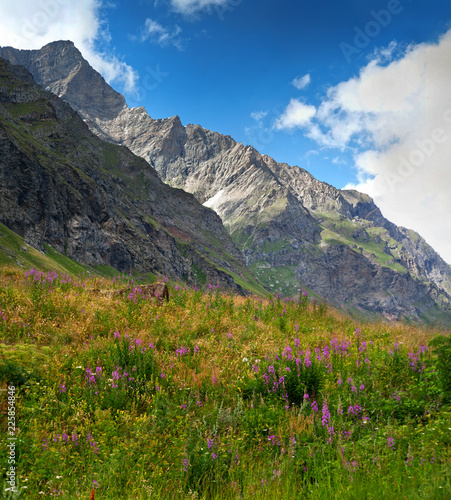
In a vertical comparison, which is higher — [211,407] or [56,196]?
[56,196]

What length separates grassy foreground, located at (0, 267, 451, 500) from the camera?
3406 millimetres

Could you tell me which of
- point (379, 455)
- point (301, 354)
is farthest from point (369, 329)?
point (379, 455)

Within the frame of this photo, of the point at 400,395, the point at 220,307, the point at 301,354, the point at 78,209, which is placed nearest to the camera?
the point at 400,395

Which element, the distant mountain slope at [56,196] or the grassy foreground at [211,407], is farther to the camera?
the distant mountain slope at [56,196]

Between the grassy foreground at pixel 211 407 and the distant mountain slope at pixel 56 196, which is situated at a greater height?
the distant mountain slope at pixel 56 196

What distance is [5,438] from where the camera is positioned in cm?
381

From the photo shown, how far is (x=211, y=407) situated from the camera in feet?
16.7

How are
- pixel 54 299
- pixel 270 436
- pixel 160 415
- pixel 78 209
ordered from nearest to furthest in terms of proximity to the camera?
pixel 270 436
pixel 160 415
pixel 54 299
pixel 78 209

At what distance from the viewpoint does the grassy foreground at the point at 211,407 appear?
11.2ft

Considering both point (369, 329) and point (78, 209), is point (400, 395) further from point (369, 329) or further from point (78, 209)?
point (78, 209)

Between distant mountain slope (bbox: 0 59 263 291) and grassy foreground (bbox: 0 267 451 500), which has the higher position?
distant mountain slope (bbox: 0 59 263 291)

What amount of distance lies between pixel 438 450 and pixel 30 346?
21.5 feet

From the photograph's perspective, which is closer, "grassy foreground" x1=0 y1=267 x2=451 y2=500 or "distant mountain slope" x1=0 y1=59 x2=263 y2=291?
"grassy foreground" x1=0 y1=267 x2=451 y2=500

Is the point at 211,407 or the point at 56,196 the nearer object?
the point at 211,407
